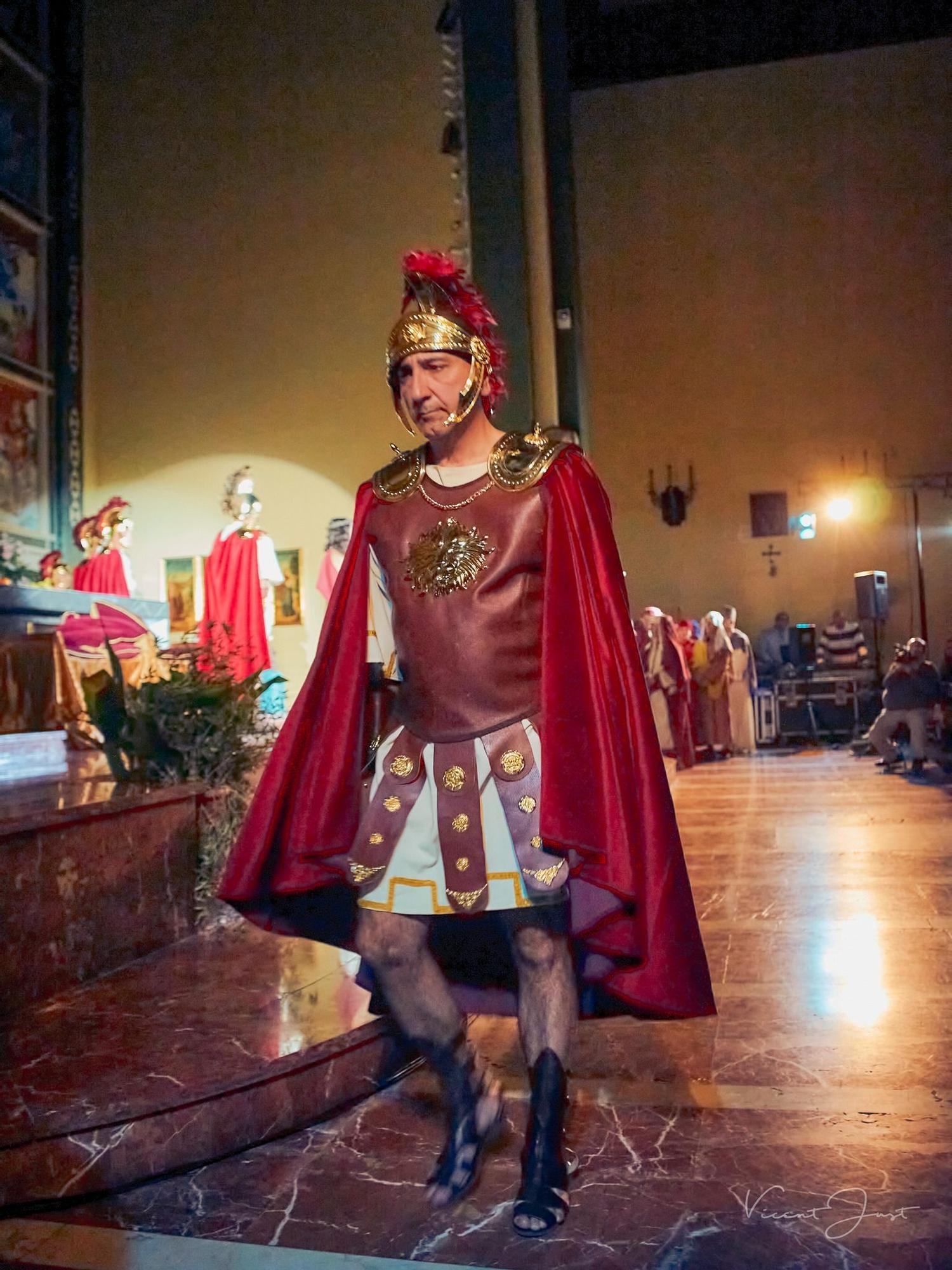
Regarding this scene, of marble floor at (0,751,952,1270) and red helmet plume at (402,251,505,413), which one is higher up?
→ red helmet plume at (402,251,505,413)

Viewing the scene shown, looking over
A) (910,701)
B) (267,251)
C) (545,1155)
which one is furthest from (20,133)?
(545,1155)

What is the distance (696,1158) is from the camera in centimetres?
207

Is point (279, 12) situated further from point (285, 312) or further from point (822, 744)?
point (822, 744)

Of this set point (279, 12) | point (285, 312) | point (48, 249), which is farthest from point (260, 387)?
point (279, 12)

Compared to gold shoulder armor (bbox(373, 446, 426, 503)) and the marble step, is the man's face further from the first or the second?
the marble step

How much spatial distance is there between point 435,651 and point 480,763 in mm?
233

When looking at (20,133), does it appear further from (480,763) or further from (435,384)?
(480,763)

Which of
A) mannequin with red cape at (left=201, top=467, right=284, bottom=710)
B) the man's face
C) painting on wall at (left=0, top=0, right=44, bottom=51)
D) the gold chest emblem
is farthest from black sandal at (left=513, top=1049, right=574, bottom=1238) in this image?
painting on wall at (left=0, top=0, right=44, bottom=51)

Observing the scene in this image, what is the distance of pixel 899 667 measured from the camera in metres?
9.84

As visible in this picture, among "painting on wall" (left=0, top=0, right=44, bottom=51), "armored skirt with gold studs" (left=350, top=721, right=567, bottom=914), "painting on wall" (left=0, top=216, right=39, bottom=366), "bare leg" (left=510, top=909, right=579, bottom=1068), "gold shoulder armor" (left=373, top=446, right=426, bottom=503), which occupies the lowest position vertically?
"bare leg" (left=510, top=909, right=579, bottom=1068)

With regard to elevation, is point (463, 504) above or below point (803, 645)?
below

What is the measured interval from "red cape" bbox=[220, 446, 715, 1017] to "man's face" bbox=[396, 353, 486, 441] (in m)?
0.24

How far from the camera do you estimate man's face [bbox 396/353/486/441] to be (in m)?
2.05

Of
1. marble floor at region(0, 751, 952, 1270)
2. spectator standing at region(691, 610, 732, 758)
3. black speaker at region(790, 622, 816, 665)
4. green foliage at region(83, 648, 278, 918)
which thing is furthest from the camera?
black speaker at region(790, 622, 816, 665)
